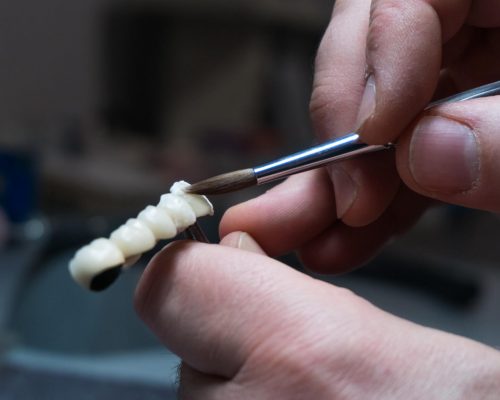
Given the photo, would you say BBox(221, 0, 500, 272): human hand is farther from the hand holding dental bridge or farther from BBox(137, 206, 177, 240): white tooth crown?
BBox(137, 206, 177, 240): white tooth crown

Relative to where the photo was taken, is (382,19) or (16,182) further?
(16,182)

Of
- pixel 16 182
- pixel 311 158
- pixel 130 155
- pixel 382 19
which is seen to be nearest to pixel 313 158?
pixel 311 158

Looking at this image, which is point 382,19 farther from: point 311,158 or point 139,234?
point 139,234

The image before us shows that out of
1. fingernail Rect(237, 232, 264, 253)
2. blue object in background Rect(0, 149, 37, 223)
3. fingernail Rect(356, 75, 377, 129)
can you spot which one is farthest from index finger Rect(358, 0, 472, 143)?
blue object in background Rect(0, 149, 37, 223)

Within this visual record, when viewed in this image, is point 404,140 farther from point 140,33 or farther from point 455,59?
point 140,33

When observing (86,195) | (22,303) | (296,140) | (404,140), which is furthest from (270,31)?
(404,140)

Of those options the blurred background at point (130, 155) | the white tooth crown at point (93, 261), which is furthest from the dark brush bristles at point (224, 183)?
the blurred background at point (130, 155)
